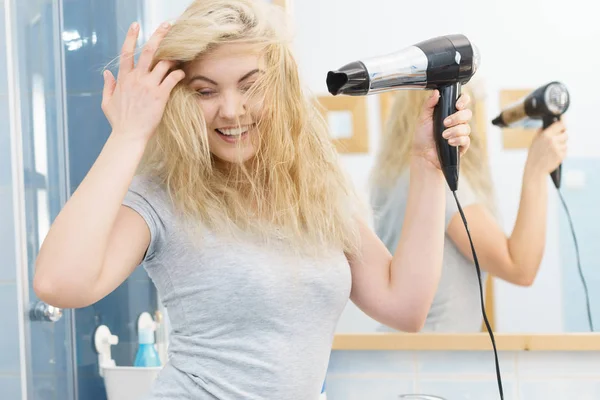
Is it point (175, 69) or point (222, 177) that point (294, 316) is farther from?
point (175, 69)

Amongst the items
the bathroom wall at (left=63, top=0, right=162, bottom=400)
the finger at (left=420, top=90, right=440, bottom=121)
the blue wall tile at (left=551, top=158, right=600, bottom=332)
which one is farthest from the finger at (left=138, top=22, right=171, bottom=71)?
the blue wall tile at (left=551, top=158, right=600, bottom=332)

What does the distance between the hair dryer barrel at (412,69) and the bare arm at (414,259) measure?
5 centimetres

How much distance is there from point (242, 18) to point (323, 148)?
0.25m

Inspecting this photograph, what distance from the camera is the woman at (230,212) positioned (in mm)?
933

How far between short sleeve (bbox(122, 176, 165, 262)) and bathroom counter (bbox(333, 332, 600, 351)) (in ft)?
2.10

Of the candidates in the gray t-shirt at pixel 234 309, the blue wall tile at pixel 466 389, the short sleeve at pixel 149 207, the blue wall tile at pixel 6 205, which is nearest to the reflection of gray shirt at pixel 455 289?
the blue wall tile at pixel 466 389

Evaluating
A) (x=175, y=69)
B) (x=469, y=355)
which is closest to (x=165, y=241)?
(x=175, y=69)

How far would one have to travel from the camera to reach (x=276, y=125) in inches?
39.6

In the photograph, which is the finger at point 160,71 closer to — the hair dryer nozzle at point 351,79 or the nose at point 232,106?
the nose at point 232,106

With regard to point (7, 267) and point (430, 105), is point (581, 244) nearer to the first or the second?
point (430, 105)

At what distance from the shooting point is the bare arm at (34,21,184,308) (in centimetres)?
83

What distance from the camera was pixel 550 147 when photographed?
1420mm

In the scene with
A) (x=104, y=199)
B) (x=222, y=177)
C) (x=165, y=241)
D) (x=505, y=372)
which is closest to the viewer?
(x=104, y=199)

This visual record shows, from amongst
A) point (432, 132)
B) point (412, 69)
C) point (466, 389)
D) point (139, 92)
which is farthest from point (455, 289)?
point (139, 92)
